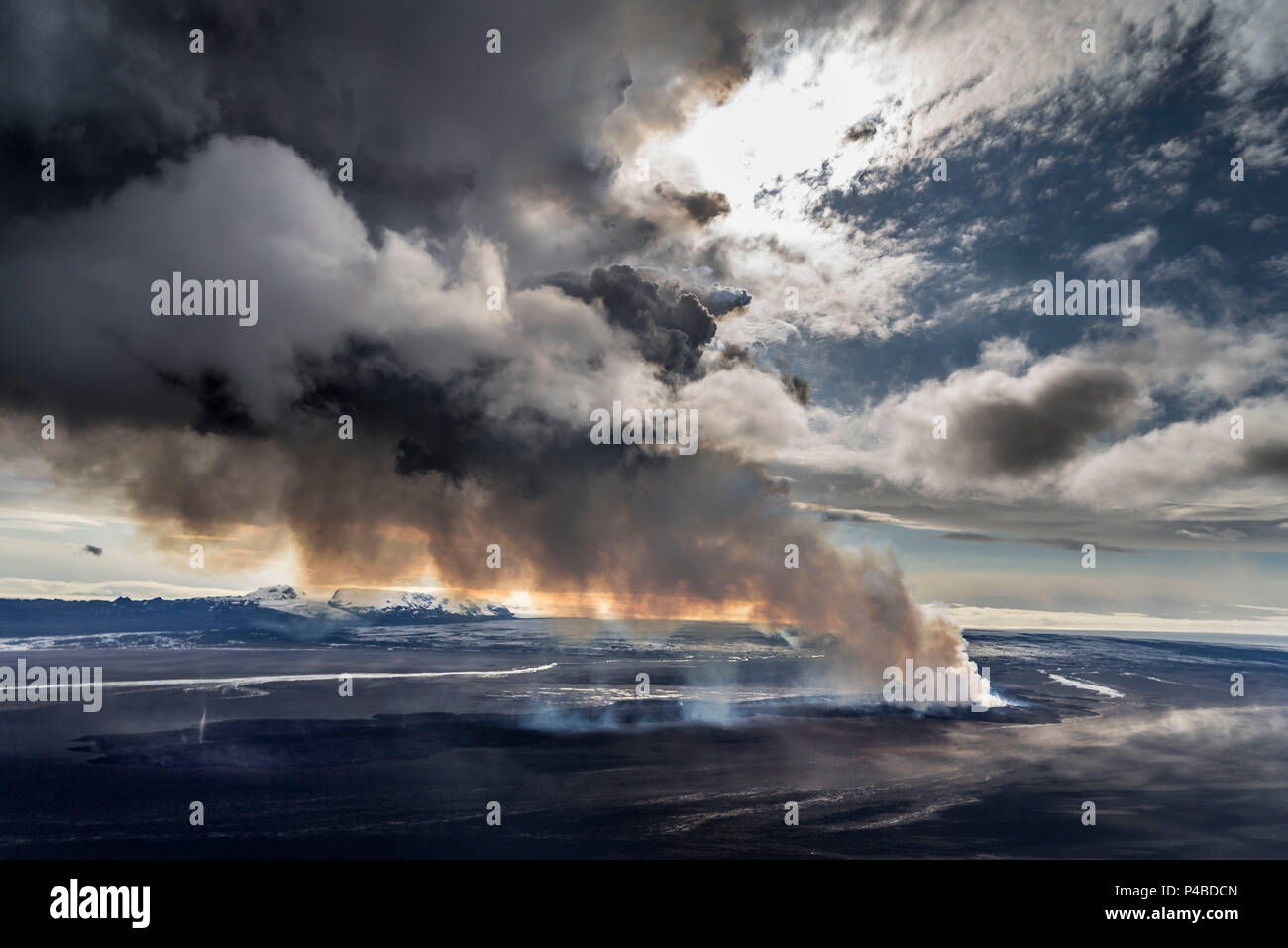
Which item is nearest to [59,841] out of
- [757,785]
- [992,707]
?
[757,785]

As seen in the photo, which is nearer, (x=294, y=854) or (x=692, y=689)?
(x=294, y=854)

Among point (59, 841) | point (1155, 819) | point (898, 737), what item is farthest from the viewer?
point (898, 737)
